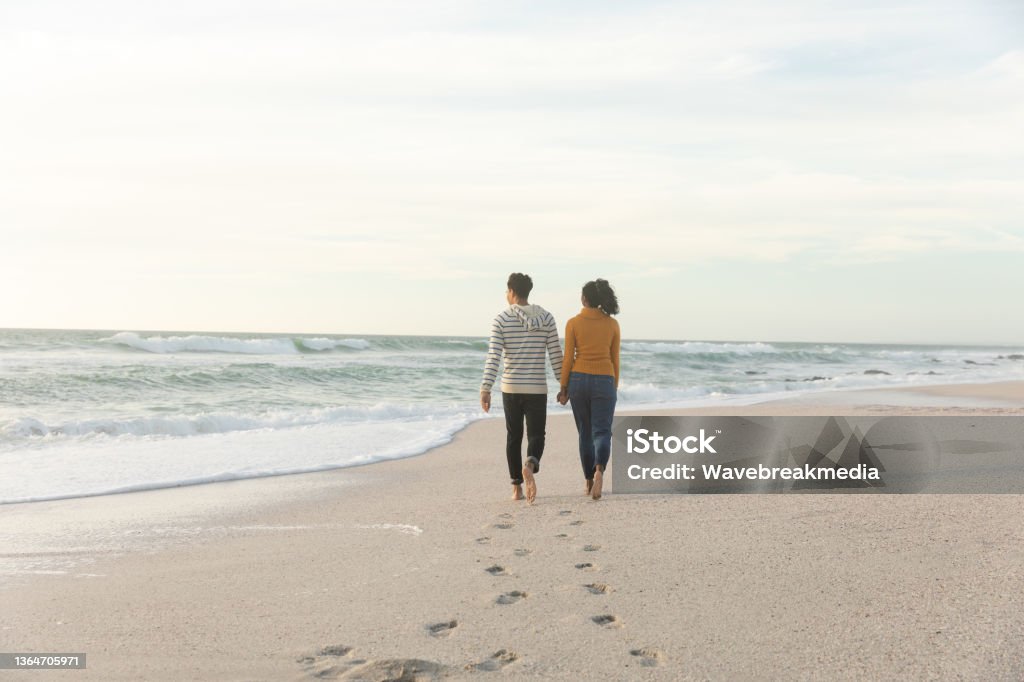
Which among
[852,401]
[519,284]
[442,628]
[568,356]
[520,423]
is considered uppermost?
[519,284]

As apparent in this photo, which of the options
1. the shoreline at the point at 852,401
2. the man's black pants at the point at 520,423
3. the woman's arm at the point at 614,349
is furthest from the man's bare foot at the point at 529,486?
the shoreline at the point at 852,401

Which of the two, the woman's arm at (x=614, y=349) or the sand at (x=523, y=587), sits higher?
the woman's arm at (x=614, y=349)

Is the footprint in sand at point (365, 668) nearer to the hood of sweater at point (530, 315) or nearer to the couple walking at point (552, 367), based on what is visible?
the couple walking at point (552, 367)

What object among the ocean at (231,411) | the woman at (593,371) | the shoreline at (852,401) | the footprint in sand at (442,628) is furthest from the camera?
the shoreline at (852,401)

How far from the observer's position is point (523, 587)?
3951mm

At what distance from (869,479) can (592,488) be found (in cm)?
231

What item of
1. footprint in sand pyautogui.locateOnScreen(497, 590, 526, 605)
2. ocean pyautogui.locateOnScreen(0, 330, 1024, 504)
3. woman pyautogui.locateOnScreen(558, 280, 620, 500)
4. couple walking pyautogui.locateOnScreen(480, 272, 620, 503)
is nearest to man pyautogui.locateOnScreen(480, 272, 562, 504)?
couple walking pyautogui.locateOnScreen(480, 272, 620, 503)

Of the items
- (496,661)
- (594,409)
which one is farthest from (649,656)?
(594,409)

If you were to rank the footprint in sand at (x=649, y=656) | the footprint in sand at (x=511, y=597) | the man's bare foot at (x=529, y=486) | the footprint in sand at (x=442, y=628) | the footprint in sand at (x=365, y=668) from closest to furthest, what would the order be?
the footprint in sand at (x=365, y=668), the footprint in sand at (x=649, y=656), the footprint in sand at (x=442, y=628), the footprint in sand at (x=511, y=597), the man's bare foot at (x=529, y=486)

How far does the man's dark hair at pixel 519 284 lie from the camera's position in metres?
6.28

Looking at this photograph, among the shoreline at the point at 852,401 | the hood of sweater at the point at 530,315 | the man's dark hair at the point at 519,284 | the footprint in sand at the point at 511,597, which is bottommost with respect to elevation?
the shoreline at the point at 852,401

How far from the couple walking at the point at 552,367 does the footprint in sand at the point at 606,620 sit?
260 centimetres

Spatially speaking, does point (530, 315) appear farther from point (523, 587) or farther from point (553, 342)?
point (523, 587)

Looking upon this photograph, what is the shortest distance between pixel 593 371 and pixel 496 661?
11.0 ft
